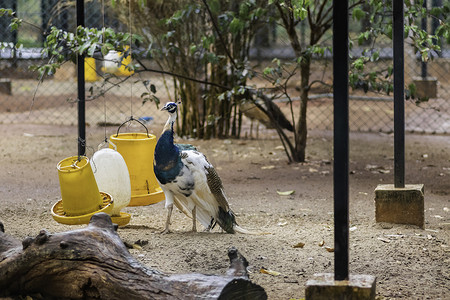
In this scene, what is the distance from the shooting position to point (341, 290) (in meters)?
2.99

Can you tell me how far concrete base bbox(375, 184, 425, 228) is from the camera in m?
4.59

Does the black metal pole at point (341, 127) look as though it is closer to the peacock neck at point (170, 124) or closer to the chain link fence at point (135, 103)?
the peacock neck at point (170, 124)

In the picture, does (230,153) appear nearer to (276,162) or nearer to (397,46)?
(276,162)

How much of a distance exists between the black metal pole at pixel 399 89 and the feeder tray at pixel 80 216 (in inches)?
75.2

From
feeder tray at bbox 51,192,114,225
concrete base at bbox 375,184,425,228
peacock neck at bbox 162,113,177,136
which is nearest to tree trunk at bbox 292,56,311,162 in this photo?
concrete base at bbox 375,184,425,228

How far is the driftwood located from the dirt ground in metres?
0.51

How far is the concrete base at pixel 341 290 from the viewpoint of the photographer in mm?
2959

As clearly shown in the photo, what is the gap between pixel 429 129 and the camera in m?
9.18

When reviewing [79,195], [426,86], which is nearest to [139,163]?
[79,195]

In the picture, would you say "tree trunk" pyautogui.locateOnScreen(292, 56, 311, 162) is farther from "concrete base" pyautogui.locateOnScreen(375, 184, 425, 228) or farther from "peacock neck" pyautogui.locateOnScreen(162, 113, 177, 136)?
"peacock neck" pyautogui.locateOnScreen(162, 113, 177, 136)

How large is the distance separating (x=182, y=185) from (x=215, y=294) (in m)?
1.60

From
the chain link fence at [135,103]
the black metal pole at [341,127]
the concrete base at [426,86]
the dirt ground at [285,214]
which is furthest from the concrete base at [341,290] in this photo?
the concrete base at [426,86]

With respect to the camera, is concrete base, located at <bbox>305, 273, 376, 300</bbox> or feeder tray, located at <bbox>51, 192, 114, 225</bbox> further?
feeder tray, located at <bbox>51, 192, 114, 225</bbox>

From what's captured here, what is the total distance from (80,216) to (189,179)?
707 millimetres
